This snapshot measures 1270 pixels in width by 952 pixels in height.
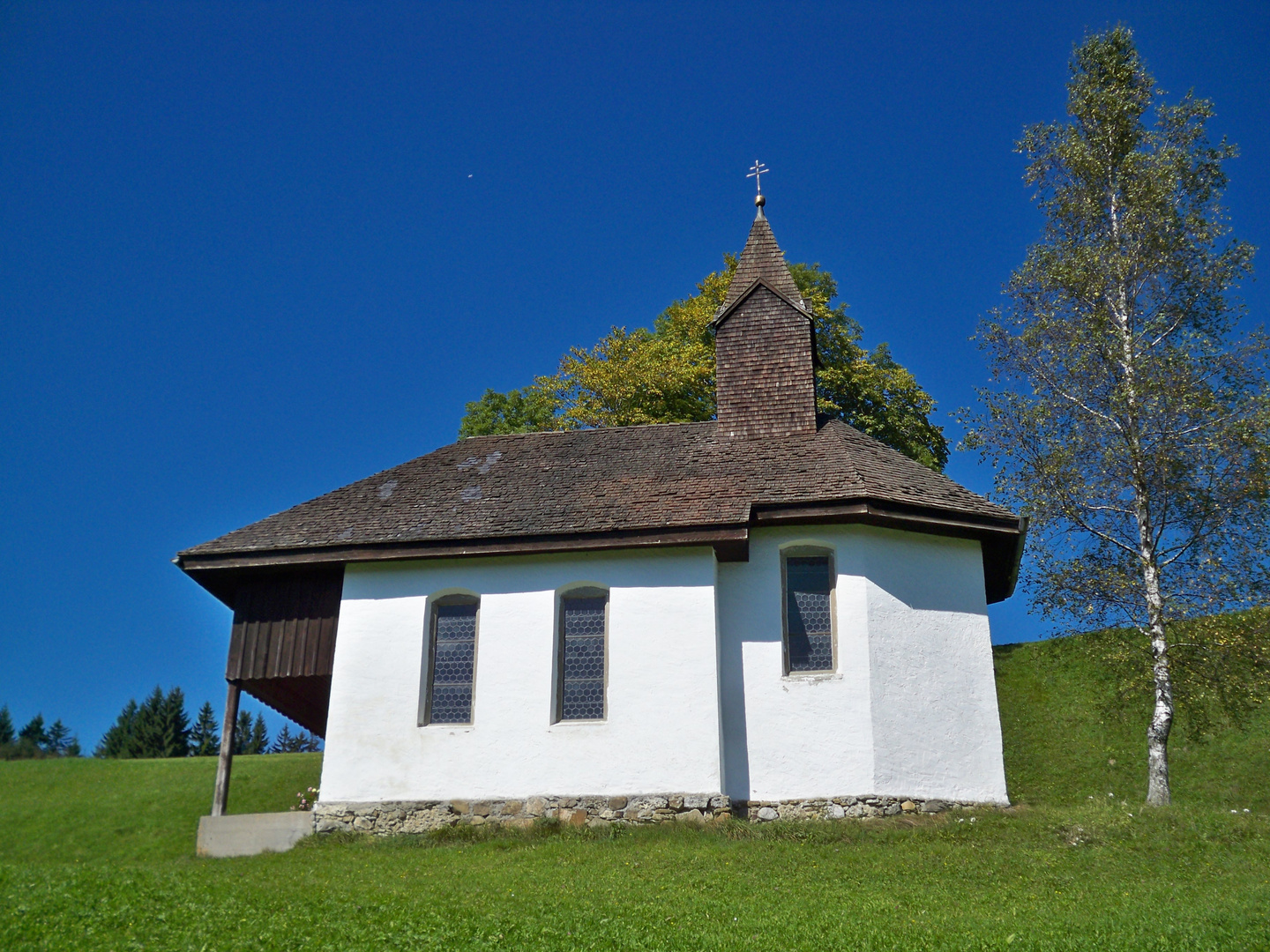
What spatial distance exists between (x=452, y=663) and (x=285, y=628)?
122 inches

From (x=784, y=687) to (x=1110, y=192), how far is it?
38.0 ft

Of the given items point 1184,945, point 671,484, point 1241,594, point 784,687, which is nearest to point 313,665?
point 671,484

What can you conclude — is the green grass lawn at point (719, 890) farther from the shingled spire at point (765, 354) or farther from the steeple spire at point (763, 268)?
the steeple spire at point (763, 268)

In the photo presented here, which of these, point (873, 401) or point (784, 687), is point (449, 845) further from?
point (873, 401)

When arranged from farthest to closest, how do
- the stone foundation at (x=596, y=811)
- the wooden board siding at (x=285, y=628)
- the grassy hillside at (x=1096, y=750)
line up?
the grassy hillside at (x=1096, y=750) → the wooden board siding at (x=285, y=628) → the stone foundation at (x=596, y=811)

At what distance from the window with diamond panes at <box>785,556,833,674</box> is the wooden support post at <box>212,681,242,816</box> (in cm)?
927

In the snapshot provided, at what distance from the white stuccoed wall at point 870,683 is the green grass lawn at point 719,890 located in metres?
0.93

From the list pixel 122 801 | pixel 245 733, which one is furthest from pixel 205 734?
pixel 122 801

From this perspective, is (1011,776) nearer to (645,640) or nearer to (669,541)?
(645,640)

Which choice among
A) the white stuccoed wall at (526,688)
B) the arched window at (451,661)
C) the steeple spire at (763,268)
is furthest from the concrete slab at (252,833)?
the steeple spire at (763,268)

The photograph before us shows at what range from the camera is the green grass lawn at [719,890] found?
29.3ft

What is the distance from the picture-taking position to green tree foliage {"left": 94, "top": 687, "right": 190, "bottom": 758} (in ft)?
179

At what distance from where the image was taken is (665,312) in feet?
103

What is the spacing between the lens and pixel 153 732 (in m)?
54.5
